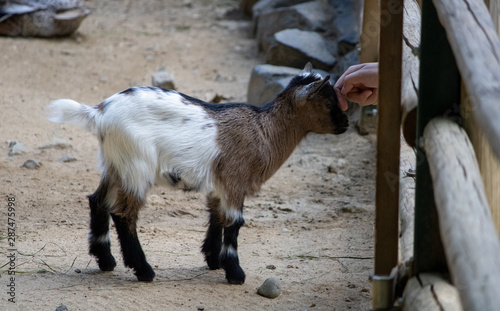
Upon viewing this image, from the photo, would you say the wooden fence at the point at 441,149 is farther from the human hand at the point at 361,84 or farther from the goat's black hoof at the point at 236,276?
the goat's black hoof at the point at 236,276

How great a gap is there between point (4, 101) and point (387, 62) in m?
6.37

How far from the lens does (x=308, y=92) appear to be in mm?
4113

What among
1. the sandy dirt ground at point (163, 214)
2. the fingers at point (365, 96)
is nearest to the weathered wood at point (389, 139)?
the sandy dirt ground at point (163, 214)

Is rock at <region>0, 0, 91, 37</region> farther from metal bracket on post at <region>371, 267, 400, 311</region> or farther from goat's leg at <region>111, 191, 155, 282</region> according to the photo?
metal bracket on post at <region>371, 267, 400, 311</region>

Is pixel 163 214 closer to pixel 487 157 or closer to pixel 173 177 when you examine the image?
pixel 173 177

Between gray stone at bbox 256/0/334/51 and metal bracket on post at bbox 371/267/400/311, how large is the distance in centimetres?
717

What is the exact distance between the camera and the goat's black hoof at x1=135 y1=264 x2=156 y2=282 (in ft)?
12.6

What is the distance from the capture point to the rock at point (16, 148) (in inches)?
246

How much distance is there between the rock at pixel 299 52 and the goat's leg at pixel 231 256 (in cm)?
470

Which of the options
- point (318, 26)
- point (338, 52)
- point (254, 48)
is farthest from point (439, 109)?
point (254, 48)

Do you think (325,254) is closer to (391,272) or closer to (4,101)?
(391,272)

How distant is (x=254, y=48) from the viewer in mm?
11039

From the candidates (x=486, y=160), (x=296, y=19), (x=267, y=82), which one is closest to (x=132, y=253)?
(x=486, y=160)

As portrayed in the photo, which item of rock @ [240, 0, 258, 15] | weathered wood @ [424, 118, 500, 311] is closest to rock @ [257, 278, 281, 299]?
weathered wood @ [424, 118, 500, 311]
